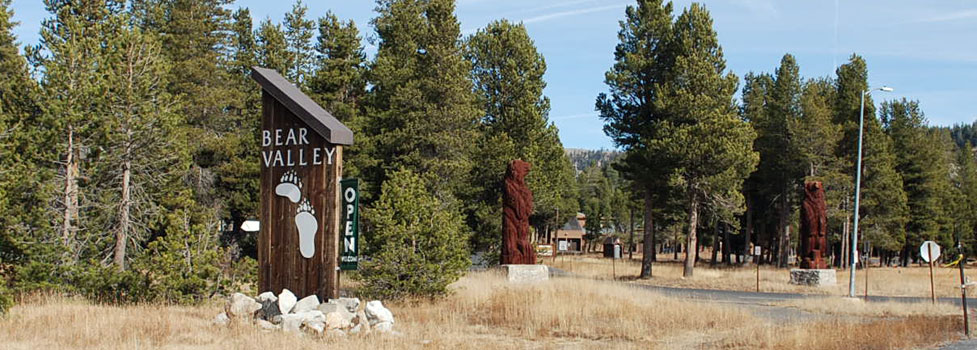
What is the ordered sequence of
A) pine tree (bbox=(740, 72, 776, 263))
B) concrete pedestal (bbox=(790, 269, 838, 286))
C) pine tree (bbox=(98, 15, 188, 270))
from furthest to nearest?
pine tree (bbox=(740, 72, 776, 263))
concrete pedestal (bbox=(790, 269, 838, 286))
pine tree (bbox=(98, 15, 188, 270))

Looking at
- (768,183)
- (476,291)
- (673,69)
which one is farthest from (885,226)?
(476,291)

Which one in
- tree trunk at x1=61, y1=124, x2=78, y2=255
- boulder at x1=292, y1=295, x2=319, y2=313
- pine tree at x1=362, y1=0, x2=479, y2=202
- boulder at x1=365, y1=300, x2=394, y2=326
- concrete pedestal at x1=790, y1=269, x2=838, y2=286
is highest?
pine tree at x1=362, y1=0, x2=479, y2=202

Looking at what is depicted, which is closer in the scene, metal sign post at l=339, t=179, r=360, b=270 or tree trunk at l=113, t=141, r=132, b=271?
metal sign post at l=339, t=179, r=360, b=270

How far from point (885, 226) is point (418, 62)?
38889 mm

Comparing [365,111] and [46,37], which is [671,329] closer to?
[46,37]

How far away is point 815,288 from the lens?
3103 centimetres

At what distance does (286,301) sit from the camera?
12641 mm

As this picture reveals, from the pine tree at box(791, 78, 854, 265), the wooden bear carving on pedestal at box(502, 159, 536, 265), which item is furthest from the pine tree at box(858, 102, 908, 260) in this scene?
the wooden bear carving on pedestal at box(502, 159, 536, 265)

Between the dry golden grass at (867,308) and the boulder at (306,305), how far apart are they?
14.0 meters

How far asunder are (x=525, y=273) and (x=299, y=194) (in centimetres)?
1321

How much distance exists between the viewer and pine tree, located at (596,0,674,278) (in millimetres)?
38312

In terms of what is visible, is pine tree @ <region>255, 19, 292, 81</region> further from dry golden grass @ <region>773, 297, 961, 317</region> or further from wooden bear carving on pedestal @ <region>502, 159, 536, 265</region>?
dry golden grass @ <region>773, 297, 961, 317</region>

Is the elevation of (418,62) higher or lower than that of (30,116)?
higher

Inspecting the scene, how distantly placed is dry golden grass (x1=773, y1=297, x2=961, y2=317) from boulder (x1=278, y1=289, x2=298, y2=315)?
14182 mm
